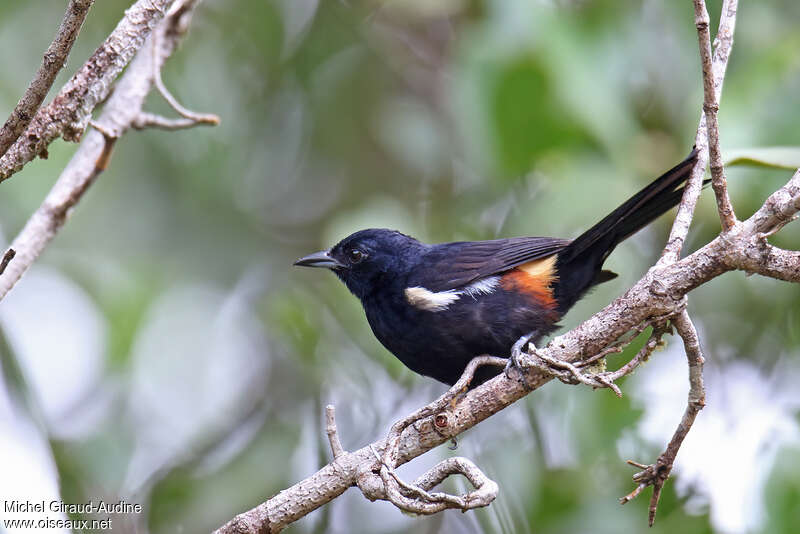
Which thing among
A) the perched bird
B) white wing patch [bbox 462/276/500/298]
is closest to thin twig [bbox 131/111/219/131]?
the perched bird

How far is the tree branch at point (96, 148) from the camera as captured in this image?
112 inches

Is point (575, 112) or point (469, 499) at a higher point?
point (575, 112)

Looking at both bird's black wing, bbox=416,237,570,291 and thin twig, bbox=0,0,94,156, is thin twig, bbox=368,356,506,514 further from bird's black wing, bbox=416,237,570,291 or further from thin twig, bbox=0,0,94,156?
thin twig, bbox=0,0,94,156

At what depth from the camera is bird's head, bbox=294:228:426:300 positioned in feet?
13.1

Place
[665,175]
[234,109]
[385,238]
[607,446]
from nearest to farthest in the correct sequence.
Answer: [665,175] → [607,446] → [385,238] → [234,109]

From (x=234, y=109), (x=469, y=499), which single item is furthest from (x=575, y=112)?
(x=234, y=109)

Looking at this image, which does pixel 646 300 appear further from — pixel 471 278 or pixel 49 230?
pixel 49 230

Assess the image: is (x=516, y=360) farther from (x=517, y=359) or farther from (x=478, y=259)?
(x=478, y=259)

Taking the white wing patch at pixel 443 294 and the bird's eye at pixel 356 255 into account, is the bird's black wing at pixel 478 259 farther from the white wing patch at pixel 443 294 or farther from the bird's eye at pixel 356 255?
the bird's eye at pixel 356 255

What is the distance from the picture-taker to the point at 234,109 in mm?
5742

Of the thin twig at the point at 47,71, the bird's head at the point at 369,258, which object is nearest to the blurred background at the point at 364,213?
the bird's head at the point at 369,258

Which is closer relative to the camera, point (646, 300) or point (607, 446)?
point (646, 300)

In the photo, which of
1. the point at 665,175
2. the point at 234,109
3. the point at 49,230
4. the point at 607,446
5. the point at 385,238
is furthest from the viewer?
the point at 234,109

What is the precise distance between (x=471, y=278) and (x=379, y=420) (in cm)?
111
